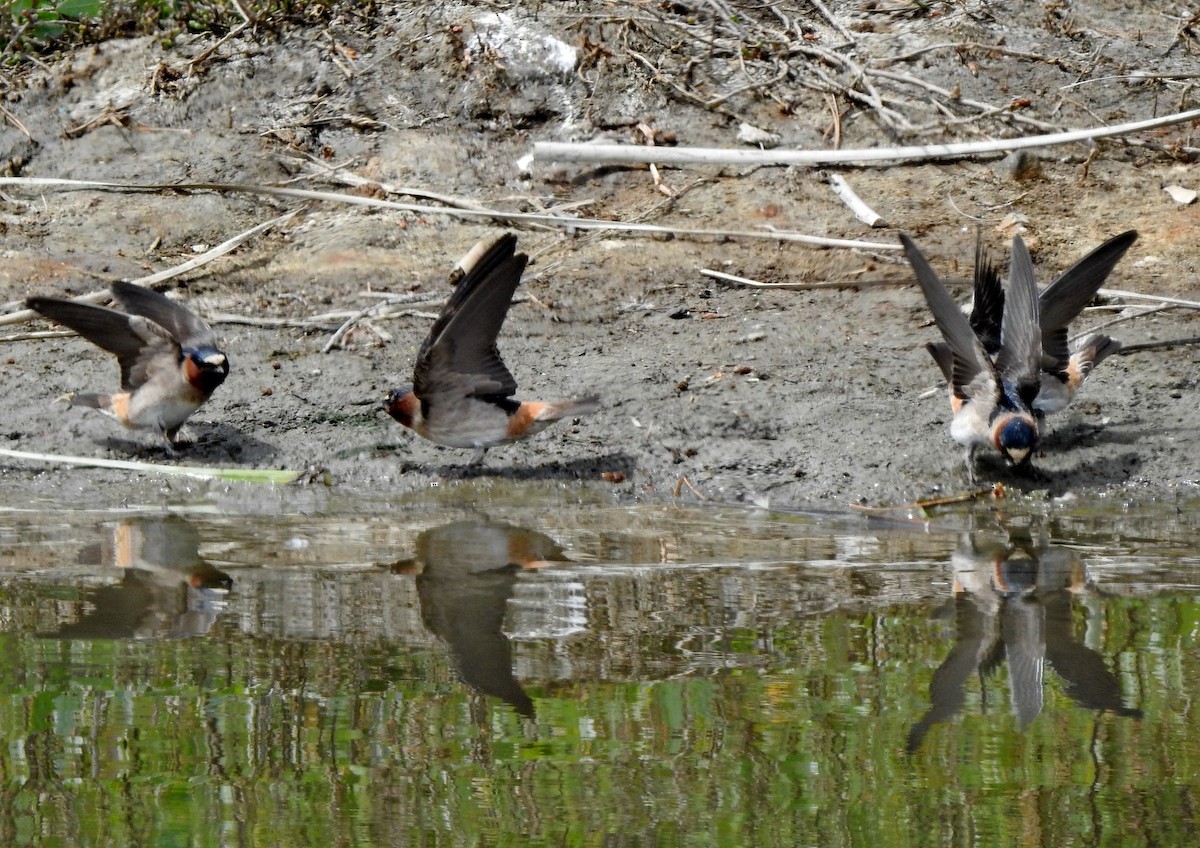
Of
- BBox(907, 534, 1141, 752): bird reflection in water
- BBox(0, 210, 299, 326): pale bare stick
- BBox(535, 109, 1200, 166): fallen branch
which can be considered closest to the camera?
BBox(907, 534, 1141, 752): bird reflection in water

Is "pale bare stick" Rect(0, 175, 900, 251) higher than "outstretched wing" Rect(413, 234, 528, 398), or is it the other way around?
"pale bare stick" Rect(0, 175, 900, 251)

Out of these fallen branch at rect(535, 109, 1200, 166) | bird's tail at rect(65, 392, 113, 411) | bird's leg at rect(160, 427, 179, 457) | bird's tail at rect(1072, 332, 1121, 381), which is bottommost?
bird's leg at rect(160, 427, 179, 457)

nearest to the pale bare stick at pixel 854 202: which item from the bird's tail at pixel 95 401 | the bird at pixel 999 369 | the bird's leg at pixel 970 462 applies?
the bird at pixel 999 369

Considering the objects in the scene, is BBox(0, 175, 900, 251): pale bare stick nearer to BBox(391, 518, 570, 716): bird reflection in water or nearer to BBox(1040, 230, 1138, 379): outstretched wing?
BBox(1040, 230, 1138, 379): outstretched wing

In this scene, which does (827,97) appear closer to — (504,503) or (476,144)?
(476,144)

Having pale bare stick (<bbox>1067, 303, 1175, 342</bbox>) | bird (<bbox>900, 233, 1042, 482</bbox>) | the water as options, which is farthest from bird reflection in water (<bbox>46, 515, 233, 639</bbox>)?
pale bare stick (<bbox>1067, 303, 1175, 342</bbox>)

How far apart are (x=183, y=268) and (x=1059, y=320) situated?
4.58 m

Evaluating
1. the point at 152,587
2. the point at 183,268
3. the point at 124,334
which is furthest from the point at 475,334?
the point at 183,268

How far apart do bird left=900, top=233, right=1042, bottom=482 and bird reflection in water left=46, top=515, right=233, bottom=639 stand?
3.07 meters

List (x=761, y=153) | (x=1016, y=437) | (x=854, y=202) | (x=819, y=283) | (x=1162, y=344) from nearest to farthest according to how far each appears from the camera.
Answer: (x=1016, y=437), (x=761, y=153), (x=1162, y=344), (x=819, y=283), (x=854, y=202)

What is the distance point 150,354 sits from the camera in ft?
23.5

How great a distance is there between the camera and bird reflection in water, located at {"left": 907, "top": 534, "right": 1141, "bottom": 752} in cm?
352

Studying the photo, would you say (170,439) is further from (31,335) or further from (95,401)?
(31,335)

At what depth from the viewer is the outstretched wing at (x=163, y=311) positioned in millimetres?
7352
